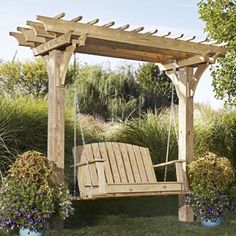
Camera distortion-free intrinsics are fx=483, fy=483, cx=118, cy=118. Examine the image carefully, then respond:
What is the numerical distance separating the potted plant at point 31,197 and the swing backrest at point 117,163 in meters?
0.50

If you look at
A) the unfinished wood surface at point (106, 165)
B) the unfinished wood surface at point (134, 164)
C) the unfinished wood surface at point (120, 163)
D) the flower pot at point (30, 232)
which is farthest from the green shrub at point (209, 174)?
the flower pot at point (30, 232)

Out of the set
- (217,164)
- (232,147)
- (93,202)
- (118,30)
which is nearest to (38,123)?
(93,202)

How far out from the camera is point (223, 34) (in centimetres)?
920

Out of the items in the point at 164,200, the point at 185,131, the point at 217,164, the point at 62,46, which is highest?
the point at 62,46

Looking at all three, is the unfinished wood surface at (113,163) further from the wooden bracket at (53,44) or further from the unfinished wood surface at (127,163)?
the wooden bracket at (53,44)

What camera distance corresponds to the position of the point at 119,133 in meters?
8.38

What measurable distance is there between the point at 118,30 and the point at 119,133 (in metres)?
3.42

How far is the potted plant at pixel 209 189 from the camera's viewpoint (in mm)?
5445

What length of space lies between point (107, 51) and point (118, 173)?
146 centimetres

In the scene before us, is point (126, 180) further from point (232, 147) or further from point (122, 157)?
point (232, 147)

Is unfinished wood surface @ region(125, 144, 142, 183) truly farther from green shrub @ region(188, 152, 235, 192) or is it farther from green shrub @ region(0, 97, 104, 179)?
green shrub @ region(0, 97, 104, 179)

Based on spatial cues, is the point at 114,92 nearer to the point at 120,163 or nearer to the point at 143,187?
the point at 120,163

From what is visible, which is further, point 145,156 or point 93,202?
point 93,202

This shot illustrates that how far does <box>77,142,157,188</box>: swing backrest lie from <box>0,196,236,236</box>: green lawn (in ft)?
1.62
